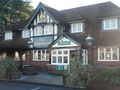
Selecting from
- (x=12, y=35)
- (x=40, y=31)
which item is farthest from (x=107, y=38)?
(x=12, y=35)

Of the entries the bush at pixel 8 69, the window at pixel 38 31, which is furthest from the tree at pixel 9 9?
the bush at pixel 8 69

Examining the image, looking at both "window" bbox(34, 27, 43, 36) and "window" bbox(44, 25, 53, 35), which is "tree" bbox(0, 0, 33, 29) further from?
"window" bbox(44, 25, 53, 35)

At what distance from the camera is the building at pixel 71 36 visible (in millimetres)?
28953

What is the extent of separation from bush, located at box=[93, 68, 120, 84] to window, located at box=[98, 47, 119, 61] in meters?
10.4

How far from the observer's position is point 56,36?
1289 inches

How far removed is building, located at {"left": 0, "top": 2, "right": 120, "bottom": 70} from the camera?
95.0 ft

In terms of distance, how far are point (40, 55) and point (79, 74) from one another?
16.3 meters

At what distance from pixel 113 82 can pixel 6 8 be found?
19038mm

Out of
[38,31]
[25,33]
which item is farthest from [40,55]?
[25,33]

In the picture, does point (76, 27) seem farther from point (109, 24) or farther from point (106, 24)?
point (109, 24)

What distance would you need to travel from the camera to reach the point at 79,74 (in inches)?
740

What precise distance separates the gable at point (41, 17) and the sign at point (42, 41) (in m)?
2.08

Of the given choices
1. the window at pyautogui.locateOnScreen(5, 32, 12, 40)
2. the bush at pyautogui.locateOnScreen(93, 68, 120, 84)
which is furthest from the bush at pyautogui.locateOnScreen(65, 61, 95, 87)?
the window at pyautogui.locateOnScreen(5, 32, 12, 40)

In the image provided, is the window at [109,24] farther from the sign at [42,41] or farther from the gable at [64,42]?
the sign at [42,41]
